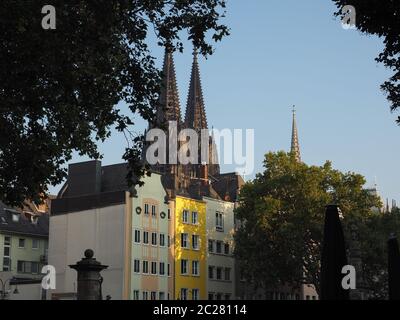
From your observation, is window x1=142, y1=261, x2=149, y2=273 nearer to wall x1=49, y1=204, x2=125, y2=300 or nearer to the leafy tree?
wall x1=49, y1=204, x2=125, y2=300

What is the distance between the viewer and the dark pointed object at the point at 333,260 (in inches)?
597

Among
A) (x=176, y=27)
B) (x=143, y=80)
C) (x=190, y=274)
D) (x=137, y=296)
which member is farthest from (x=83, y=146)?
(x=190, y=274)

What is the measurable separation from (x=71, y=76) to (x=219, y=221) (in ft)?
217

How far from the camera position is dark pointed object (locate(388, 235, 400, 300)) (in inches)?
742

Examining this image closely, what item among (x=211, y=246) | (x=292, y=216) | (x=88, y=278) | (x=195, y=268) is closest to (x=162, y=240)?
(x=195, y=268)

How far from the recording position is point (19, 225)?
8425 cm

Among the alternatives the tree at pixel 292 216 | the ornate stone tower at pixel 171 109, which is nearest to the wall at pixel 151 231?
the tree at pixel 292 216

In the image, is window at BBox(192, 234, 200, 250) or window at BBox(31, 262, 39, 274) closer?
window at BBox(192, 234, 200, 250)

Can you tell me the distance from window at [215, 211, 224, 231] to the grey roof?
19.1m

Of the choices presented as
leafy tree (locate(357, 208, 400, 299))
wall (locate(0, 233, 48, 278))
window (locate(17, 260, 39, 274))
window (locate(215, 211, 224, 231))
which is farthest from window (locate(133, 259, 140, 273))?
leafy tree (locate(357, 208, 400, 299))

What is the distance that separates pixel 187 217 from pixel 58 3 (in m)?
62.2

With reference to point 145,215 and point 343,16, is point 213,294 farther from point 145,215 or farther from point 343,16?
point 343,16

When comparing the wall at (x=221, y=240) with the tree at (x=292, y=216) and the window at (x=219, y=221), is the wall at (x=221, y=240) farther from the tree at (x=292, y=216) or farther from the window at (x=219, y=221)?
the tree at (x=292, y=216)

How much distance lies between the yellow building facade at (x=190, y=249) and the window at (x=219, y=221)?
255 cm
